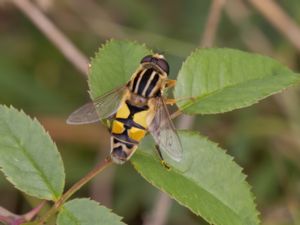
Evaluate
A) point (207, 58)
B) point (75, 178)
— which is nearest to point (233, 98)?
point (207, 58)

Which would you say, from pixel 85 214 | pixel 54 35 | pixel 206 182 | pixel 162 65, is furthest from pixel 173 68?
pixel 85 214

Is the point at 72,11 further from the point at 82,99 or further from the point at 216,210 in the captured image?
the point at 216,210

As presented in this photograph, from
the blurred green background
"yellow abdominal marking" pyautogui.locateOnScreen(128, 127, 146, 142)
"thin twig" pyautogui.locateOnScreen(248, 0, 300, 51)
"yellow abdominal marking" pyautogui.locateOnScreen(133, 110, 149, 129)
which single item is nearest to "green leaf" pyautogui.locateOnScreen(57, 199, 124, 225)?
"yellow abdominal marking" pyautogui.locateOnScreen(128, 127, 146, 142)

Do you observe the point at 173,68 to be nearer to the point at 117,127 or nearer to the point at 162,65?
the point at 162,65

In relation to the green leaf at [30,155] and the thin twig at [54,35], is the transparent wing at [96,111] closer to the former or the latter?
the green leaf at [30,155]

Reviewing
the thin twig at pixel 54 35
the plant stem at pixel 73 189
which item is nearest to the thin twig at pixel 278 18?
the thin twig at pixel 54 35
